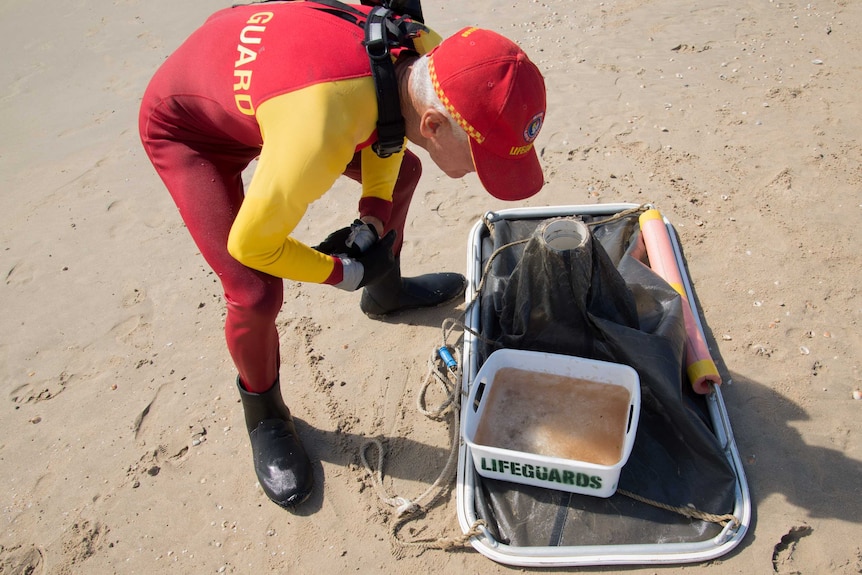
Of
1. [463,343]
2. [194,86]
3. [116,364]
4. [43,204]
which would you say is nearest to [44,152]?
[43,204]

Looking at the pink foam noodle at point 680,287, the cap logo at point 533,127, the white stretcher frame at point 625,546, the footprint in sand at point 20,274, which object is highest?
the cap logo at point 533,127

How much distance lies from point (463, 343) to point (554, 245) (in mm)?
628

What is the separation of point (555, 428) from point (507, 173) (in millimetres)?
920

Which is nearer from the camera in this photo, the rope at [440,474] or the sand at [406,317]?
the rope at [440,474]

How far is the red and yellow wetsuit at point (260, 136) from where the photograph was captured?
1.68m

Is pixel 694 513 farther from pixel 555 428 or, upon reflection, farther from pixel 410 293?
pixel 410 293

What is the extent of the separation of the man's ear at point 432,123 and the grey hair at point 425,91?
1 centimetres

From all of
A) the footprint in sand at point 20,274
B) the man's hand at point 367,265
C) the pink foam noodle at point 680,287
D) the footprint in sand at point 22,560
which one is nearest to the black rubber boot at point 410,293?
the man's hand at point 367,265

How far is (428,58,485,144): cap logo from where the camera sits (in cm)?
172

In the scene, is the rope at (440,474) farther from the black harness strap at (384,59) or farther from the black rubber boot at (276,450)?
the black harness strap at (384,59)

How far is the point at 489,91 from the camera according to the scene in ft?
5.53

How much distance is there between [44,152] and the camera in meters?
4.75

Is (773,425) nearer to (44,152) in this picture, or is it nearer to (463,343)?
(463,343)

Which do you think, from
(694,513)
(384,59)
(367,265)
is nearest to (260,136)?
(384,59)
